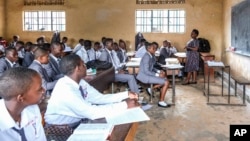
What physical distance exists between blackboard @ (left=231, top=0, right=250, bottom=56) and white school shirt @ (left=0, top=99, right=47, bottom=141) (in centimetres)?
555

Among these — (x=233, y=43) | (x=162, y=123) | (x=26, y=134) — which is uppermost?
(x=233, y=43)

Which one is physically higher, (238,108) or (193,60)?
(193,60)

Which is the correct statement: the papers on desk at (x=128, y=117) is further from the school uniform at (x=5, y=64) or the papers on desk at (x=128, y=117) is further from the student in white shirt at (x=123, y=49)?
the student in white shirt at (x=123, y=49)

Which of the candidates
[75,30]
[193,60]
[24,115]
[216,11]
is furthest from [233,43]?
[24,115]

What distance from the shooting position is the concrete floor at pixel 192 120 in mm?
3893

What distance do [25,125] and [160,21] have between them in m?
9.69

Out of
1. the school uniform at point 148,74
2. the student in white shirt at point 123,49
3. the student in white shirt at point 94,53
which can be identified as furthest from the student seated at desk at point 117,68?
the student in white shirt at point 94,53

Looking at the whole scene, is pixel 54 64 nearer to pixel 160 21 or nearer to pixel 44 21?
pixel 160 21

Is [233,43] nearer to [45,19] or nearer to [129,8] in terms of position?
[129,8]

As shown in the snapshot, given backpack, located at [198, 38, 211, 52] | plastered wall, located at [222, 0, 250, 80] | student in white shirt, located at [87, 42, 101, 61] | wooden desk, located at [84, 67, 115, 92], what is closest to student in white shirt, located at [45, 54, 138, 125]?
wooden desk, located at [84, 67, 115, 92]

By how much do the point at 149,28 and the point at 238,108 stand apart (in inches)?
237

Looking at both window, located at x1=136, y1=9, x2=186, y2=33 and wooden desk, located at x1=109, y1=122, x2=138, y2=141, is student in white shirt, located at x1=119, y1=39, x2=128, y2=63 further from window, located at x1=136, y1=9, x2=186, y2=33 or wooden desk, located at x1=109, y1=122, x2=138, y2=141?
wooden desk, located at x1=109, y1=122, x2=138, y2=141

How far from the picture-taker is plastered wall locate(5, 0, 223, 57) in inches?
412

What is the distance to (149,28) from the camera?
1091 cm
